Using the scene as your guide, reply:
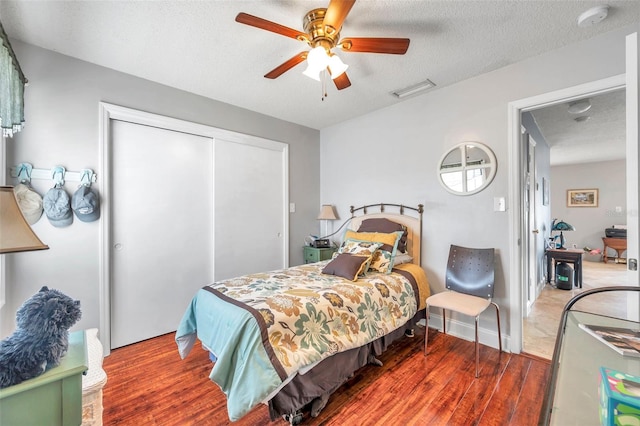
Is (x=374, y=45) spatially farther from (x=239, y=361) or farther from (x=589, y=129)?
(x=589, y=129)

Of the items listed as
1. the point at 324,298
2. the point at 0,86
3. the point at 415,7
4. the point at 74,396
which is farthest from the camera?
the point at 324,298

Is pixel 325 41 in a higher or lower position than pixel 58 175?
higher

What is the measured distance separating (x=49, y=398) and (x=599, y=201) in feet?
31.9

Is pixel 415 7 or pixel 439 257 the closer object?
pixel 415 7

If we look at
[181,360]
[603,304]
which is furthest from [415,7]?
[603,304]

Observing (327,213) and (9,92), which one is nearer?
(9,92)

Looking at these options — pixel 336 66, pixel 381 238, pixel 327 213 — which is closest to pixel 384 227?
pixel 381 238

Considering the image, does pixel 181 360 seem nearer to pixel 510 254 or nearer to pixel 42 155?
pixel 42 155

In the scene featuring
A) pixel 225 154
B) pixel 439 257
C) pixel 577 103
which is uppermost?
pixel 577 103

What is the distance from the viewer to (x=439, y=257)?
2.86 metres

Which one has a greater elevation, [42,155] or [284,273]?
[42,155]

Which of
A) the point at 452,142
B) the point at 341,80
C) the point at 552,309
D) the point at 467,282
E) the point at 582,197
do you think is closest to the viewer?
the point at 341,80

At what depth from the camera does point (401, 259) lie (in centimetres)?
279

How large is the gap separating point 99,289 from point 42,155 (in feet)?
3.95
